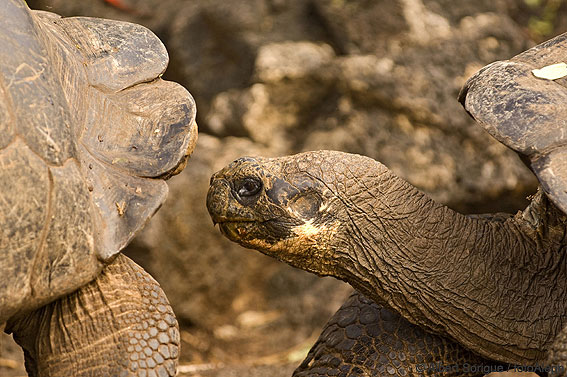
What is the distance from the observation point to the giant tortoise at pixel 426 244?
281 cm

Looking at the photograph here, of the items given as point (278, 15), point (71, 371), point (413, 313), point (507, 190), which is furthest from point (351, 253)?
point (278, 15)

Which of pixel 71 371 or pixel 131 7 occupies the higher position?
pixel 71 371

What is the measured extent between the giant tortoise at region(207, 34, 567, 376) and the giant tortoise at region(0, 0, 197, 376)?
371 millimetres

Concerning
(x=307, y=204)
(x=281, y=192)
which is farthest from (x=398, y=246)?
(x=281, y=192)

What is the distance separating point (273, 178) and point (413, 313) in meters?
0.76

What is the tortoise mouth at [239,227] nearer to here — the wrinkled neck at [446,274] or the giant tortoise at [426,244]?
the giant tortoise at [426,244]

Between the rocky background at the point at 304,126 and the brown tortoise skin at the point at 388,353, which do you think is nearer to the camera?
the brown tortoise skin at the point at 388,353

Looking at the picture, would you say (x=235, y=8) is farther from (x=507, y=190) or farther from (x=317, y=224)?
(x=317, y=224)

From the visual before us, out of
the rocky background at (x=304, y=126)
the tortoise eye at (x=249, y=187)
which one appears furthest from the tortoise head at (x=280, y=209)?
the rocky background at (x=304, y=126)

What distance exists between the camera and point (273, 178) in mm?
2838

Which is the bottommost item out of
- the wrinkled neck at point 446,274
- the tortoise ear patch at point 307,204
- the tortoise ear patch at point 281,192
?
the wrinkled neck at point 446,274

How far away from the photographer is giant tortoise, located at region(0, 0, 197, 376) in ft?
7.45

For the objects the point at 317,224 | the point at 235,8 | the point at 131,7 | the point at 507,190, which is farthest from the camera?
the point at 131,7

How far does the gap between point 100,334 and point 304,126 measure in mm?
3266
